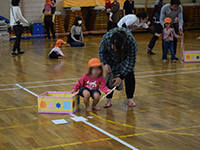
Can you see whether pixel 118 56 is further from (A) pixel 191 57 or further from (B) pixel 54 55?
(B) pixel 54 55

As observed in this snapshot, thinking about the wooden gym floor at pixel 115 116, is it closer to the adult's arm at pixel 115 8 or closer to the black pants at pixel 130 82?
the black pants at pixel 130 82

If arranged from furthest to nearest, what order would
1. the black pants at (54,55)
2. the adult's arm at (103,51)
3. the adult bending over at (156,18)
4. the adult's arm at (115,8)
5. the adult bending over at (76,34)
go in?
the adult's arm at (115,8), the adult bending over at (76,34), the adult bending over at (156,18), the black pants at (54,55), the adult's arm at (103,51)

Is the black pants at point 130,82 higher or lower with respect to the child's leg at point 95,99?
higher

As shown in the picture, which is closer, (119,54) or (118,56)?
(119,54)

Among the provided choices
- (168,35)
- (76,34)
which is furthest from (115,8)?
(168,35)

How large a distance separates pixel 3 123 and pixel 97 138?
1.37 metres

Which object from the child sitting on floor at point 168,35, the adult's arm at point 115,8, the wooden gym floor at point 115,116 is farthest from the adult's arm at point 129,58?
the adult's arm at point 115,8

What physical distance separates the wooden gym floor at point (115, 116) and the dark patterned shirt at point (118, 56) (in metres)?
0.63

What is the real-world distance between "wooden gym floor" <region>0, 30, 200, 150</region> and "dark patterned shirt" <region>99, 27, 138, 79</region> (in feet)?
2.07

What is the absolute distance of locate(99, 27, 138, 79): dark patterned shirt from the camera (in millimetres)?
4574

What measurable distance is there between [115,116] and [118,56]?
33.5 inches

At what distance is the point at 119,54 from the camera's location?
4.36 m

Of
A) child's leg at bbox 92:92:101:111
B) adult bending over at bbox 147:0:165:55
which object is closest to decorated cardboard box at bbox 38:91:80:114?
child's leg at bbox 92:92:101:111

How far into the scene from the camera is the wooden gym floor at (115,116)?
3.67m
